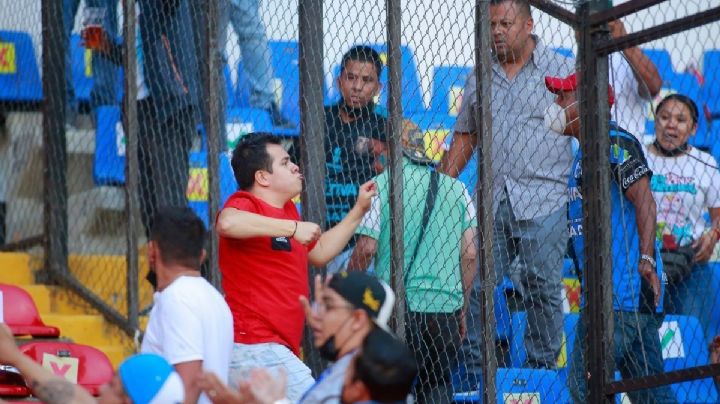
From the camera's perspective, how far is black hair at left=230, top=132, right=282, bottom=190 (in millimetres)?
6711

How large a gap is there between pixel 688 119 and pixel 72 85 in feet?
12.8

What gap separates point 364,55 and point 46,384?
2794mm

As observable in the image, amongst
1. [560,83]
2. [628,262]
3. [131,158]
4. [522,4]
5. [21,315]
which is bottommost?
[21,315]

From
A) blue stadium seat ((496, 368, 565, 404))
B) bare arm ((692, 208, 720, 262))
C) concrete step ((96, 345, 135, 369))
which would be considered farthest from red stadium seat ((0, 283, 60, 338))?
bare arm ((692, 208, 720, 262))

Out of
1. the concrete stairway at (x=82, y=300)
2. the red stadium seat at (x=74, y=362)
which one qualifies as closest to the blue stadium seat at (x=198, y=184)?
the concrete stairway at (x=82, y=300)

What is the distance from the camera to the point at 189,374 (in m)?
5.59

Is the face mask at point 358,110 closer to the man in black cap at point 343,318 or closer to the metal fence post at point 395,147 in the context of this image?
the metal fence post at point 395,147

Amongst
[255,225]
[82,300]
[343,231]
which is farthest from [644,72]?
[82,300]

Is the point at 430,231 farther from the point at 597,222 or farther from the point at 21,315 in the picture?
the point at 21,315

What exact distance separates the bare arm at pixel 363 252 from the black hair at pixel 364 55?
87cm

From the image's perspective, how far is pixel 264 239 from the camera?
6598 mm

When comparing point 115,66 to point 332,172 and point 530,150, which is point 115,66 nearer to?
point 332,172

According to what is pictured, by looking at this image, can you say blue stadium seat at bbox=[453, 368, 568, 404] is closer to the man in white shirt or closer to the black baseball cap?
the man in white shirt

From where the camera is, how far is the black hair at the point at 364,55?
7621mm
